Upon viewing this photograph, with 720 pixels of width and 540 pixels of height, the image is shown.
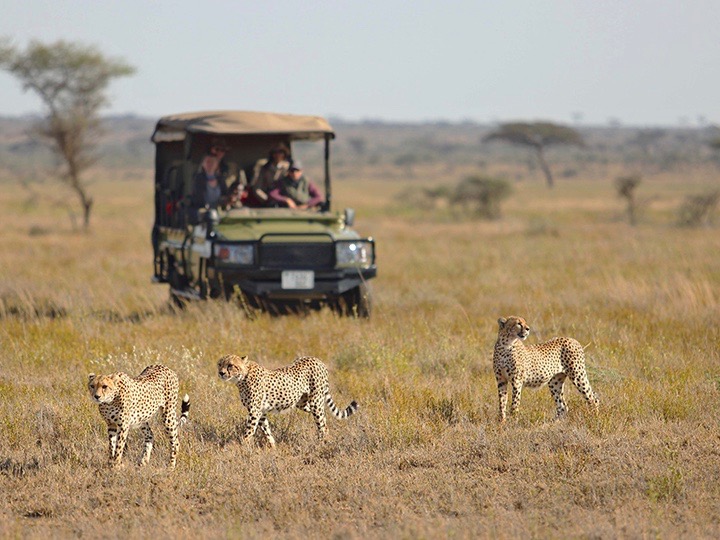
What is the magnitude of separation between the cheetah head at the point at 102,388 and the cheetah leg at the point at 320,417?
141 centimetres

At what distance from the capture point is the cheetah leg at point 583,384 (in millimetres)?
7633

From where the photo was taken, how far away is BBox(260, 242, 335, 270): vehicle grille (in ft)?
38.1

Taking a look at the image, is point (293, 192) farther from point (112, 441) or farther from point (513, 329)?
point (112, 441)

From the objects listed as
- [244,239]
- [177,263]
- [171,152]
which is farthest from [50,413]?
[171,152]

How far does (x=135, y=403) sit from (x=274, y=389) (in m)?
0.87

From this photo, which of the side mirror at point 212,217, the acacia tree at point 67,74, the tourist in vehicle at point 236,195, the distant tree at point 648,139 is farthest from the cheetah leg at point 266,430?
the distant tree at point 648,139

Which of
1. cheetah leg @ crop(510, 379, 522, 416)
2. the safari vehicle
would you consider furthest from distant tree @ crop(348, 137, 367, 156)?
cheetah leg @ crop(510, 379, 522, 416)

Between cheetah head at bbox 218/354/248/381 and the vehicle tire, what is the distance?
4.84m

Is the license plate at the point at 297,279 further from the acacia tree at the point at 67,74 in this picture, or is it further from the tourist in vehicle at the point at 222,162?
the acacia tree at the point at 67,74

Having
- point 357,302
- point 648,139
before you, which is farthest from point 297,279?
point 648,139

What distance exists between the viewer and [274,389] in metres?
6.93

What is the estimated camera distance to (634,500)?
5.92 metres

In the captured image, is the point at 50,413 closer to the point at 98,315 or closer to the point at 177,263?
the point at 98,315

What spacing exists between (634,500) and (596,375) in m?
2.70
